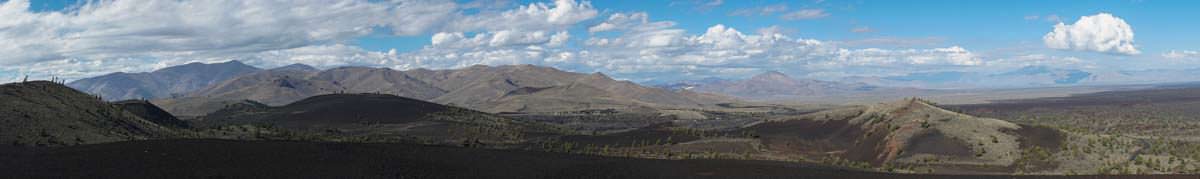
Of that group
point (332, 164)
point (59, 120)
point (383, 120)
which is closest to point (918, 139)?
point (332, 164)

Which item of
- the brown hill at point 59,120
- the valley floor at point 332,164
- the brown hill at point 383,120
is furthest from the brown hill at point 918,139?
the brown hill at point 59,120

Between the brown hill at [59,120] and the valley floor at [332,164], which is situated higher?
the brown hill at [59,120]

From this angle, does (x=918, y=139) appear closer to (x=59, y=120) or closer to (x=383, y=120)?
(x=59, y=120)

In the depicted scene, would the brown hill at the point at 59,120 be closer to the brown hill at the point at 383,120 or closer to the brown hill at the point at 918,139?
the brown hill at the point at 383,120

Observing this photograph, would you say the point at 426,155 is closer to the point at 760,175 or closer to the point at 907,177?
the point at 760,175

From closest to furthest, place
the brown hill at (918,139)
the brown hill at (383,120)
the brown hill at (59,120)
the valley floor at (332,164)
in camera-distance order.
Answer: the valley floor at (332,164) < the brown hill at (59,120) < the brown hill at (918,139) < the brown hill at (383,120)

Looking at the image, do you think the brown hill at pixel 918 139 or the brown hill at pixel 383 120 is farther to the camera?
the brown hill at pixel 383 120

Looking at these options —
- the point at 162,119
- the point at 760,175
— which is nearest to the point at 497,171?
the point at 760,175

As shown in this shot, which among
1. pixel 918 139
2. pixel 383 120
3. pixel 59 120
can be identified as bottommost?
pixel 918 139

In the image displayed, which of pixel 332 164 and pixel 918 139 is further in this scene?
pixel 918 139

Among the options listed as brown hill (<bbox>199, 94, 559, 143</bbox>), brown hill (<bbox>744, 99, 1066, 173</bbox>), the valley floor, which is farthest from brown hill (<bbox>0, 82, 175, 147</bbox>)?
brown hill (<bbox>744, 99, 1066, 173</bbox>)
